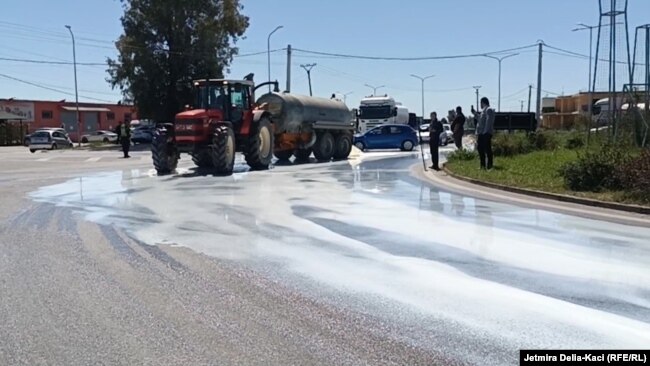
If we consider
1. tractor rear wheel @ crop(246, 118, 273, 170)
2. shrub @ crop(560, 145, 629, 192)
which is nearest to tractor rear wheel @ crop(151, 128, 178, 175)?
tractor rear wheel @ crop(246, 118, 273, 170)

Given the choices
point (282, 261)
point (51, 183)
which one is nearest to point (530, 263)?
point (282, 261)

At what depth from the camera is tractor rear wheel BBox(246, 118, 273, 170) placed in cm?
2467

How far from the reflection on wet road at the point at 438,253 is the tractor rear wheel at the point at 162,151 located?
6712mm

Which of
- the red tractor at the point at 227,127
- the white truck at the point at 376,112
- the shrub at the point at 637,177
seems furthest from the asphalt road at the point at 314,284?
the white truck at the point at 376,112

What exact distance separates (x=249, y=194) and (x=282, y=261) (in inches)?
306

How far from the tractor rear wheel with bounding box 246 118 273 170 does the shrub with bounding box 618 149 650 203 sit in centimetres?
1291

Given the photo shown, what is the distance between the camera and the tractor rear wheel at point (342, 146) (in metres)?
34.5

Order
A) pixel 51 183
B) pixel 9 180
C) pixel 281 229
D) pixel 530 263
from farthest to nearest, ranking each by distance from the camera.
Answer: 1. pixel 9 180
2. pixel 51 183
3. pixel 281 229
4. pixel 530 263

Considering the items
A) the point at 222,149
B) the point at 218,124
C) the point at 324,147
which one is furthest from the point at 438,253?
the point at 324,147

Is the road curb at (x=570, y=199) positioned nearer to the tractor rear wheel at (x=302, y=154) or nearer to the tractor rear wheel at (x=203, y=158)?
the tractor rear wheel at (x=203, y=158)

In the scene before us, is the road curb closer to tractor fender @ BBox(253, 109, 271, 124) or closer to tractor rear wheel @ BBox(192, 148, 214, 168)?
tractor fender @ BBox(253, 109, 271, 124)

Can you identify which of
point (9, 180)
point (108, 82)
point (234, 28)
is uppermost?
point (234, 28)

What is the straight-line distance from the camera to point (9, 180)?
2219cm

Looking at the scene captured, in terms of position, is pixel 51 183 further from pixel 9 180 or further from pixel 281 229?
pixel 281 229
